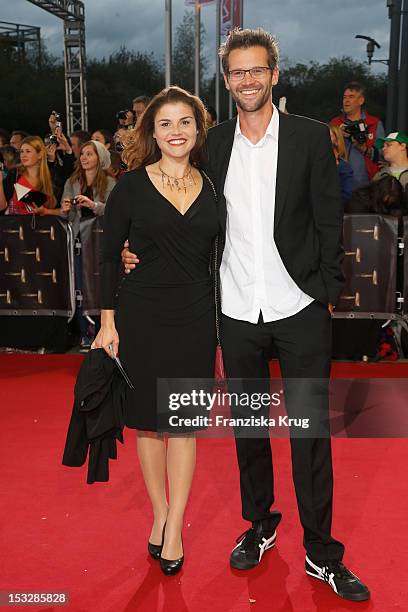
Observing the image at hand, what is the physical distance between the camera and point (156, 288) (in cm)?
305

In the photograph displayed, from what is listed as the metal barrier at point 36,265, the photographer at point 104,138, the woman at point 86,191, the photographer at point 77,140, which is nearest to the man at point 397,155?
the woman at point 86,191

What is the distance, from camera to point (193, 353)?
3.11 m

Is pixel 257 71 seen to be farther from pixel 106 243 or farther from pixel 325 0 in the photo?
pixel 325 0

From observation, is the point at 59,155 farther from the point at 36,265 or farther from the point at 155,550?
the point at 155,550

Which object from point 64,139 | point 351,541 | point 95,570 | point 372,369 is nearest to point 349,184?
point 372,369

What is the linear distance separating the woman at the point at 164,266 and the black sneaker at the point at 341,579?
55 centimetres

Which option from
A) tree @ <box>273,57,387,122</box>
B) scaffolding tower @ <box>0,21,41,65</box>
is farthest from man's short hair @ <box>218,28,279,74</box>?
tree @ <box>273,57,387,122</box>

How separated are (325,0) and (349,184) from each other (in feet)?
258

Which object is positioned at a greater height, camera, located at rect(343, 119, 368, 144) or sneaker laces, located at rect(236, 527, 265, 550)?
camera, located at rect(343, 119, 368, 144)

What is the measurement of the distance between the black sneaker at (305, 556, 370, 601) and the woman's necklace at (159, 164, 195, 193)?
59.1 inches

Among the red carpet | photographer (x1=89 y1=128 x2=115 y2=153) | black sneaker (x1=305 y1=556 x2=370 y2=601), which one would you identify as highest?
photographer (x1=89 y1=128 x2=115 y2=153)

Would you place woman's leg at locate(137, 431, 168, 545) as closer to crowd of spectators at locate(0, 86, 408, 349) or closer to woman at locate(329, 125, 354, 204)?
crowd of spectators at locate(0, 86, 408, 349)

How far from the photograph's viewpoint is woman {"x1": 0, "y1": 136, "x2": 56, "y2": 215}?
23.0 feet

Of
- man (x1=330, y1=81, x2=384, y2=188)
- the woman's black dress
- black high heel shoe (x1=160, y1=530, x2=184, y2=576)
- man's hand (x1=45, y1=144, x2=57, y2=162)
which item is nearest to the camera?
the woman's black dress
